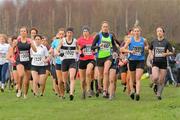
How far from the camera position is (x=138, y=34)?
57.3ft

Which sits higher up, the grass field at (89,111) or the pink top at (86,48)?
the pink top at (86,48)

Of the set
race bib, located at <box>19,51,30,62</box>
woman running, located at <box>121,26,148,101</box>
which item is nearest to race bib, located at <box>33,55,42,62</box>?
race bib, located at <box>19,51,30,62</box>

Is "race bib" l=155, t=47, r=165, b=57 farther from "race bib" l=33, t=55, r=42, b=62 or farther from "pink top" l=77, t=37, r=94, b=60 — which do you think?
"race bib" l=33, t=55, r=42, b=62

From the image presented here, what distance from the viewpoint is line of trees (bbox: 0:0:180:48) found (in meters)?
58.3

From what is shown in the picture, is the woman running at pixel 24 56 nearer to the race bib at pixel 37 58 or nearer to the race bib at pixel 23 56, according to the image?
the race bib at pixel 23 56

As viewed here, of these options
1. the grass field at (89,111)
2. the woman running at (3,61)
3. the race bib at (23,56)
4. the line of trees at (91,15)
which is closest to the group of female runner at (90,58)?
the race bib at (23,56)

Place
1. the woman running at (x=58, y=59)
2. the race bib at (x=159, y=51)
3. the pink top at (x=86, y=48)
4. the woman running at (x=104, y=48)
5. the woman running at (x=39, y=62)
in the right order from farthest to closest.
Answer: the woman running at (x=39, y=62)
the pink top at (x=86, y=48)
the woman running at (x=58, y=59)
the woman running at (x=104, y=48)
the race bib at (x=159, y=51)

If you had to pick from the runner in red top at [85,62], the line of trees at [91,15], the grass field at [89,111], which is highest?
the line of trees at [91,15]

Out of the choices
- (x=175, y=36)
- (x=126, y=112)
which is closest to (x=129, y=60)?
(x=126, y=112)

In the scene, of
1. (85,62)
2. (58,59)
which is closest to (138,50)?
(85,62)

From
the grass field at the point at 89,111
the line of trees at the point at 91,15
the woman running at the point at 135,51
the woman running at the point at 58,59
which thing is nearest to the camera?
the grass field at the point at 89,111

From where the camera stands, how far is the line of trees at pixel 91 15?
58.3m

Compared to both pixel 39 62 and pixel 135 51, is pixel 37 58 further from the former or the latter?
pixel 135 51

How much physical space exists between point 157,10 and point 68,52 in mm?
43710
